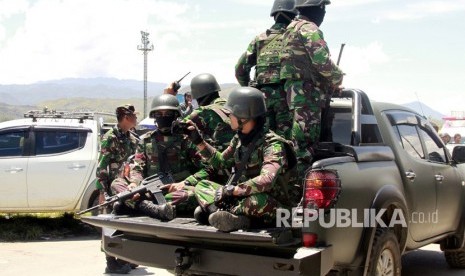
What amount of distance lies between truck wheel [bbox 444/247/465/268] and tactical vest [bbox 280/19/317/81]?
9.07 feet

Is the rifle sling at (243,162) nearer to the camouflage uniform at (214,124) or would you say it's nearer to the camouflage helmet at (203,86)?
the camouflage uniform at (214,124)

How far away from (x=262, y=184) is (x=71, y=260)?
4.30m

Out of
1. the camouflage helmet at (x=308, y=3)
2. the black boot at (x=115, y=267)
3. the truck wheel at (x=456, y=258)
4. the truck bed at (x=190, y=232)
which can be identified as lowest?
the black boot at (x=115, y=267)

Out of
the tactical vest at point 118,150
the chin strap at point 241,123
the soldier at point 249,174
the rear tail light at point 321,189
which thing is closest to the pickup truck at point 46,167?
the tactical vest at point 118,150

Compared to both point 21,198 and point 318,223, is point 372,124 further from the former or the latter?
point 21,198

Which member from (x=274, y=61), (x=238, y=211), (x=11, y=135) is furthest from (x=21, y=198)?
(x=238, y=211)

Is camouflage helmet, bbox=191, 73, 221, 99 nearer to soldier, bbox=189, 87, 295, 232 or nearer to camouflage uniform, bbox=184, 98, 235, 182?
camouflage uniform, bbox=184, 98, 235, 182

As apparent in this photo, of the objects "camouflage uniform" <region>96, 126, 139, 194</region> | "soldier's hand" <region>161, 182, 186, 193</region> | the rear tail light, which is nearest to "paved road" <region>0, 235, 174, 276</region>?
"camouflage uniform" <region>96, 126, 139, 194</region>

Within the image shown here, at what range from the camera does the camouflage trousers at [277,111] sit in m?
5.55

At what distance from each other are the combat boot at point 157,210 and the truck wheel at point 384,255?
1518 millimetres

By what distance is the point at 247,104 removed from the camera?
4535mm

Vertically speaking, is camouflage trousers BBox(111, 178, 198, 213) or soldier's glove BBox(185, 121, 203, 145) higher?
soldier's glove BBox(185, 121, 203, 145)

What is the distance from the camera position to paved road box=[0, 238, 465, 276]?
700 centimetres

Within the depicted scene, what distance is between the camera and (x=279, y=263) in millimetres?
3953
